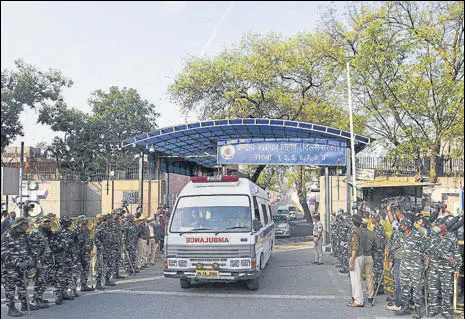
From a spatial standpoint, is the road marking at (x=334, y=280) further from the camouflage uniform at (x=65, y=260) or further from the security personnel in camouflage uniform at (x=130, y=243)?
the camouflage uniform at (x=65, y=260)

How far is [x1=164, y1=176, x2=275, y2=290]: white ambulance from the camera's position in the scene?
33.2 ft

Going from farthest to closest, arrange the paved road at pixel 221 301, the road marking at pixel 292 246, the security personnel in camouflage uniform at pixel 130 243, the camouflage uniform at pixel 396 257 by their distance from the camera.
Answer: the road marking at pixel 292 246 < the security personnel in camouflage uniform at pixel 130 243 < the camouflage uniform at pixel 396 257 < the paved road at pixel 221 301

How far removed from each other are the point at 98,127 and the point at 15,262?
85.3 feet

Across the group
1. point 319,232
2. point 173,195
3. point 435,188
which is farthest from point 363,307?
point 173,195

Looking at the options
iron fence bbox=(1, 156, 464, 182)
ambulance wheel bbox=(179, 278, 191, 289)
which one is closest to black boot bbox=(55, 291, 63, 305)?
ambulance wheel bbox=(179, 278, 191, 289)

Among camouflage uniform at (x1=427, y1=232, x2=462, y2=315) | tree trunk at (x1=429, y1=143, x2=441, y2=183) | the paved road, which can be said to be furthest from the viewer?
tree trunk at (x1=429, y1=143, x2=441, y2=183)

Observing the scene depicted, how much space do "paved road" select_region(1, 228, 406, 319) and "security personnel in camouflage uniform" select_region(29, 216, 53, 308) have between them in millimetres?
401

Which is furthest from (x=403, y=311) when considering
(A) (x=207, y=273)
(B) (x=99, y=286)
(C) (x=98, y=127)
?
(C) (x=98, y=127)

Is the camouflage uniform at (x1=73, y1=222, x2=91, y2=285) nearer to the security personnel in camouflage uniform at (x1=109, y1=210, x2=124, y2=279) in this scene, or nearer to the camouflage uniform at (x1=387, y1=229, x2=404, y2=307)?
the security personnel in camouflage uniform at (x1=109, y1=210, x2=124, y2=279)

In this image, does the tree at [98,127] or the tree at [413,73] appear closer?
the tree at [413,73]

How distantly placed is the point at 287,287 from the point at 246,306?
2.46 m

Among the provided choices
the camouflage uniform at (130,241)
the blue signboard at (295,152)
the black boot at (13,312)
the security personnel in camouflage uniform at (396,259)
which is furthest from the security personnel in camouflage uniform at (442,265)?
the blue signboard at (295,152)

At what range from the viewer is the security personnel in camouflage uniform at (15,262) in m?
8.52

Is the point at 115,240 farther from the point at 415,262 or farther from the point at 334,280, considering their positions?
the point at 415,262
